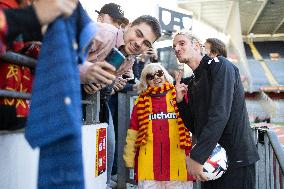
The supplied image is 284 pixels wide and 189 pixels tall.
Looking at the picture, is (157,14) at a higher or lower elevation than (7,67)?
higher

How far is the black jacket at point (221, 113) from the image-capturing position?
7.35 ft

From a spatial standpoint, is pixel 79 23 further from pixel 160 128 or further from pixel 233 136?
pixel 160 128

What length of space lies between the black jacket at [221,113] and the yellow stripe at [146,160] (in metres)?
0.96

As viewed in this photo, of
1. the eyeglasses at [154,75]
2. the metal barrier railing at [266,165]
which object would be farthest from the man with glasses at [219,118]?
the eyeglasses at [154,75]

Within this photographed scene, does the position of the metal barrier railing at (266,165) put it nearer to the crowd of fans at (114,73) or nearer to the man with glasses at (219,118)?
the man with glasses at (219,118)

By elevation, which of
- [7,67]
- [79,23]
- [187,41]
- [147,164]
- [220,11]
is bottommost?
[147,164]

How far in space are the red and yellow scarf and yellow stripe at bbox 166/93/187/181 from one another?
0.19ft

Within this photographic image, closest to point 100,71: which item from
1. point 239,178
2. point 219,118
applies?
point 219,118

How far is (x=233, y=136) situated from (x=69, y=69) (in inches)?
64.7

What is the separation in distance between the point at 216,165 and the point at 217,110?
0.37 metres

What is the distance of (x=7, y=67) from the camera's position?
142cm

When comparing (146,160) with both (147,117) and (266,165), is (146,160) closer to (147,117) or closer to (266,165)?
(147,117)

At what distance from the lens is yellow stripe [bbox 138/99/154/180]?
3.40 metres

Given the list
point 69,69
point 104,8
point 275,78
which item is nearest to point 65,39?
point 69,69
